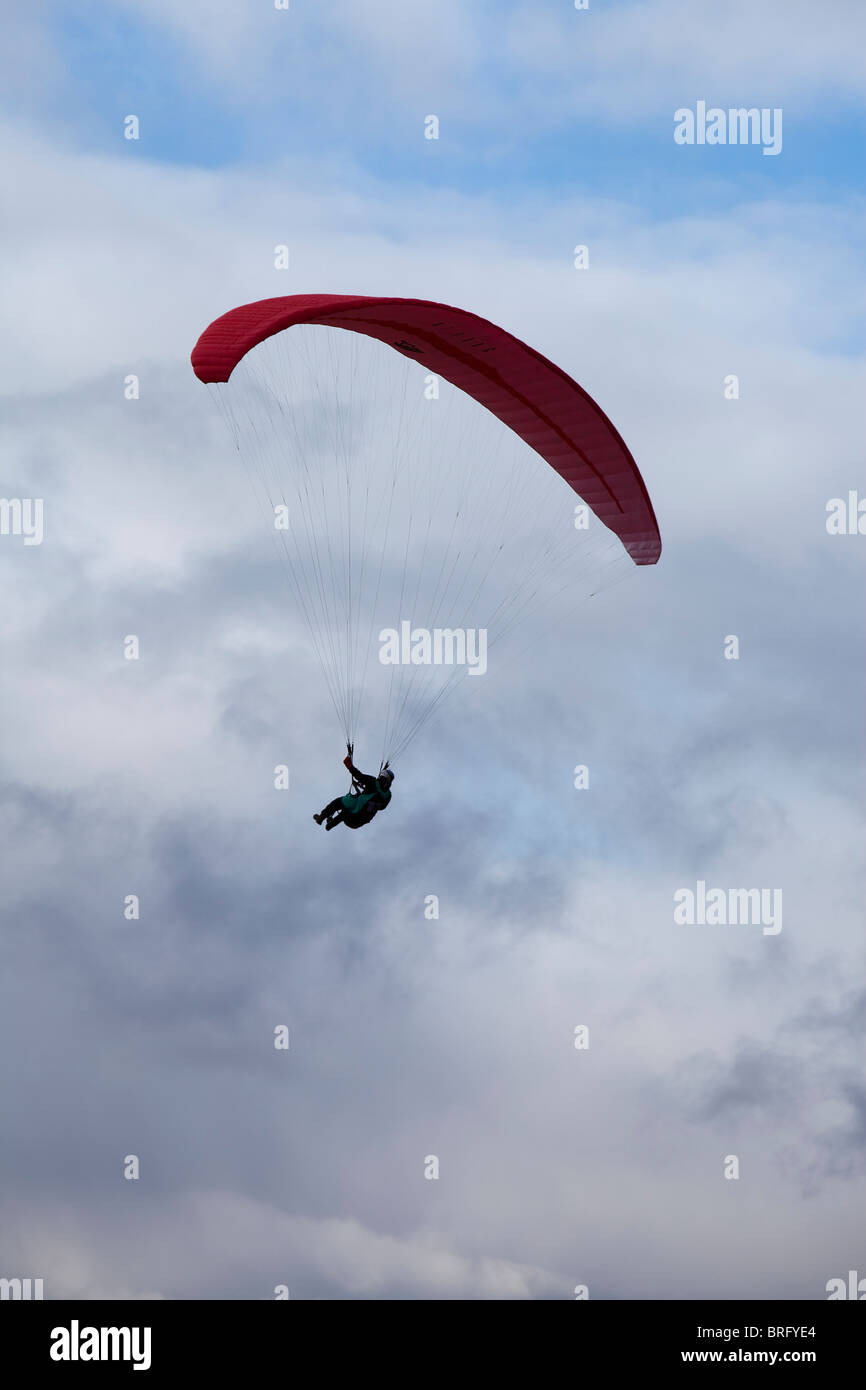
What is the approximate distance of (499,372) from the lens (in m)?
31.9

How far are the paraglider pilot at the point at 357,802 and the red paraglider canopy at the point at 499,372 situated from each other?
6222mm

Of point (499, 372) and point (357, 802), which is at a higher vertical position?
point (499, 372)

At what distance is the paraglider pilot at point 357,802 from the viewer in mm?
29875

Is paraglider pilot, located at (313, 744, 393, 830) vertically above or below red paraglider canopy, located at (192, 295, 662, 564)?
below

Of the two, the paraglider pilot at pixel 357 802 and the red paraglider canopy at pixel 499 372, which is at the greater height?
the red paraglider canopy at pixel 499 372

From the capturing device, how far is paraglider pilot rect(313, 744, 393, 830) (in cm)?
2988

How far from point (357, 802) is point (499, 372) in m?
7.11

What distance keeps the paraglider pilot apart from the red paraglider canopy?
6222mm

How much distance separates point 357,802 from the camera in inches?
1177
